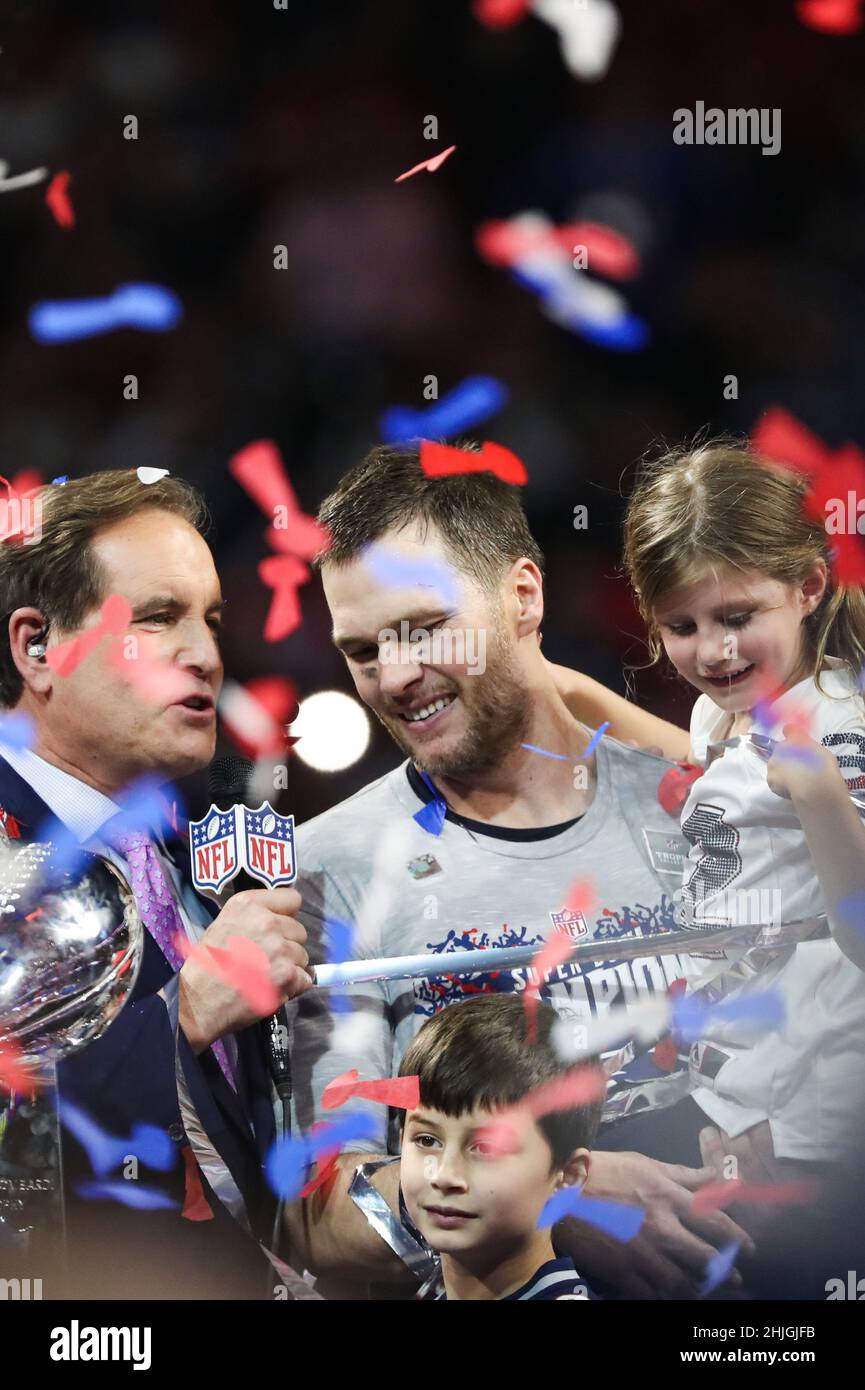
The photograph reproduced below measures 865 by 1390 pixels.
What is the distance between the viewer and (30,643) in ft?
7.80

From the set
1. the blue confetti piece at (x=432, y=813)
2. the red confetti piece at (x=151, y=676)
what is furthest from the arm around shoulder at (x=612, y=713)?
the red confetti piece at (x=151, y=676)

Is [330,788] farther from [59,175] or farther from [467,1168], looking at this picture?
[59,175]

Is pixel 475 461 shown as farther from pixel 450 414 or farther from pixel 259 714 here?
pixel 259 714

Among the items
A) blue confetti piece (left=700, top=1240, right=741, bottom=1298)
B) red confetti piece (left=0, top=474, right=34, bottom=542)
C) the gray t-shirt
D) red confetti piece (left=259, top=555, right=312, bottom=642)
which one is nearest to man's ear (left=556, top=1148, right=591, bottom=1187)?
the gray t-shirt

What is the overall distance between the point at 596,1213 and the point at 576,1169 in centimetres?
8

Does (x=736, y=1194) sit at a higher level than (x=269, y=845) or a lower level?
lower

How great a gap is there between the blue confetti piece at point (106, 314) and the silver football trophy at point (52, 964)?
0.87 meters

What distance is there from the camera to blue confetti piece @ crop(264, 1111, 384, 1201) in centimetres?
229

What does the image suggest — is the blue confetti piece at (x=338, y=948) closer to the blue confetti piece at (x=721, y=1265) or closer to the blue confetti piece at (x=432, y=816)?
the blue confetti piece at (x=432, y=816)

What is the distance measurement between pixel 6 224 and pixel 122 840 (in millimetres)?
1067

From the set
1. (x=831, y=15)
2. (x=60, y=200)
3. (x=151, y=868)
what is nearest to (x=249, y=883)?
(x=151, y=868)

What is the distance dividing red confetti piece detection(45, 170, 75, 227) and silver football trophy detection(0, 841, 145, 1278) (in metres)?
1.06

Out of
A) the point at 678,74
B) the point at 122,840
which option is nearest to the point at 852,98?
the point at 678,74

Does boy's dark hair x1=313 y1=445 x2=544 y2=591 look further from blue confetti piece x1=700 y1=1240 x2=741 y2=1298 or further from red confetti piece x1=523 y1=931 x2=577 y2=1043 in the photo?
blue confetti piece x1=700 y1=1240 x2=741 y2=1298
